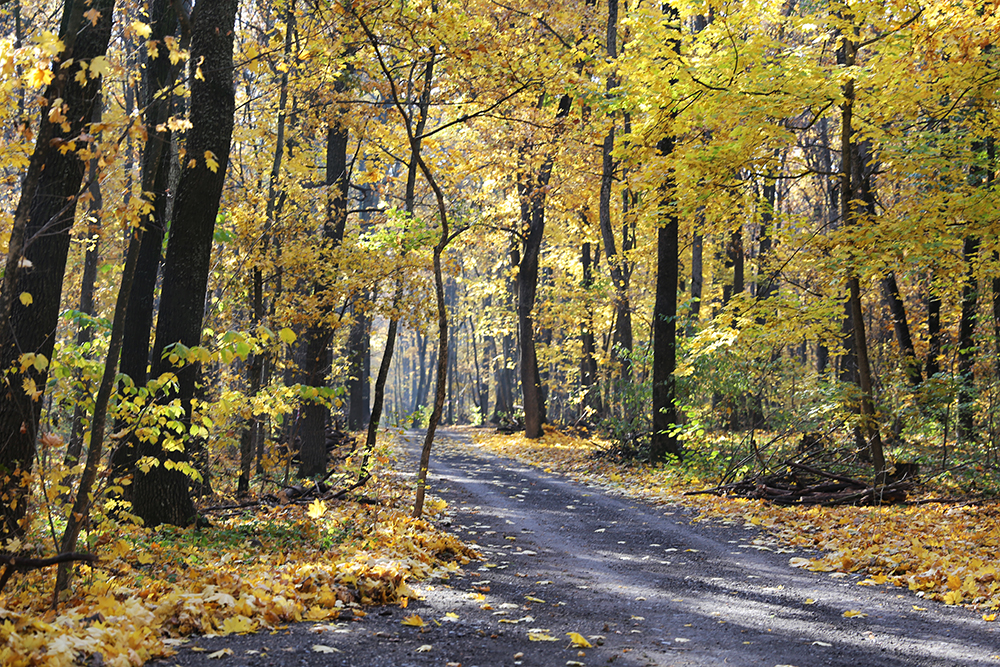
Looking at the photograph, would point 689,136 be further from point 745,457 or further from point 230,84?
point 230,84

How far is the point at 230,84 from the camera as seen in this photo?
7938 millimetres

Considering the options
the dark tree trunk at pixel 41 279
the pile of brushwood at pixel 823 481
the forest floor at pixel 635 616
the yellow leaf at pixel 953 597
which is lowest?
the forest floor at pixel 635 616

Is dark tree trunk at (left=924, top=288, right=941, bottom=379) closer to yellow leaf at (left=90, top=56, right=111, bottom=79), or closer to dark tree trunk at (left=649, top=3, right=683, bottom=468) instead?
dark tree trunk at (left=649, top=3, right=683, bottom=468)

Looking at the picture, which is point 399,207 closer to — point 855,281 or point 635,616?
point 855,281

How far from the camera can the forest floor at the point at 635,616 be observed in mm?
4184

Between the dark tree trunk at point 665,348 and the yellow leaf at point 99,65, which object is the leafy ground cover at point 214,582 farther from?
the dark tree trunk at point 665,348

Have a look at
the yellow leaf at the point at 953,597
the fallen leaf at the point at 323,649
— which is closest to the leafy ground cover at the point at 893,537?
the yellow leaf at the point at 953,597

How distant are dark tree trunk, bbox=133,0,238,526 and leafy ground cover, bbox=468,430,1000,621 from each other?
6857 millimetres

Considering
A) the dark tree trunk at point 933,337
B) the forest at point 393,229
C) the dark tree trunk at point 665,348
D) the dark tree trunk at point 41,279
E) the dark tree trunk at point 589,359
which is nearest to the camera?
the forest at point 393,229

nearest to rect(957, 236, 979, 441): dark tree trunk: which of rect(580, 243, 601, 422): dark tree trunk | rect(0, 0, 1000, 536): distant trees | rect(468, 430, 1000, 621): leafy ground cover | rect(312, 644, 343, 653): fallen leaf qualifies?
rect(0, 0, 1000, 536): distant trees

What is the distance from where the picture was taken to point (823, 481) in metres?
10.7

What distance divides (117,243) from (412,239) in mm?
11005

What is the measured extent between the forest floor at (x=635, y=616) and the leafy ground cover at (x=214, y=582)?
0.20 metres

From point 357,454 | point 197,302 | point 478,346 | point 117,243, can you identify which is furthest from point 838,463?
point 478,346
